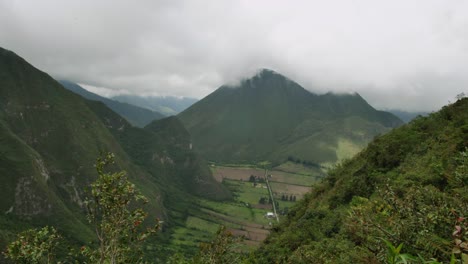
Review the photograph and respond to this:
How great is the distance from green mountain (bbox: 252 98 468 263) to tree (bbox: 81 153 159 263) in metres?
7.73

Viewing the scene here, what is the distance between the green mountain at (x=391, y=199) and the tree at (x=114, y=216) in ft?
25.4

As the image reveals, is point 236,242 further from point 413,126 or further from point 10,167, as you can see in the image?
point 10,167

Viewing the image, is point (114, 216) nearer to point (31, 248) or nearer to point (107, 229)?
point (107, 229)

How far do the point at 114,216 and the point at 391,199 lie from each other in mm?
9713

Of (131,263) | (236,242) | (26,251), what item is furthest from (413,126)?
(26,251)

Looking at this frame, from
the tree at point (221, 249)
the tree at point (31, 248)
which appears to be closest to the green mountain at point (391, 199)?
the tree at point (221, 249)

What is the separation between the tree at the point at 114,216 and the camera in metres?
11.3

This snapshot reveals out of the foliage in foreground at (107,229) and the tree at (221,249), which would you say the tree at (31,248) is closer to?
the foliage in foreground at (107,229)

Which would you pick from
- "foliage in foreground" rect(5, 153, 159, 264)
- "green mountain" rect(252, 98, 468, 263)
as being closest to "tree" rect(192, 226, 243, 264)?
"foliage in foreground" rect(5, 153, 159, 264)

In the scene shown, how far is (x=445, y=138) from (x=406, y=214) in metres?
30.3

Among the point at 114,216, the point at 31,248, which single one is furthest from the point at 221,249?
the point at 31,248

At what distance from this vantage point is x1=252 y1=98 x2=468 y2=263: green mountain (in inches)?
354

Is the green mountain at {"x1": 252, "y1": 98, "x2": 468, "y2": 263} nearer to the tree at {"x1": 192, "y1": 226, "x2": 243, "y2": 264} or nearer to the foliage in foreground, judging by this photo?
the tree at {"x1": 192, "y1": 226, "x2": 243, "y2": 264}

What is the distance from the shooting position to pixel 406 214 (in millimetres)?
9641
